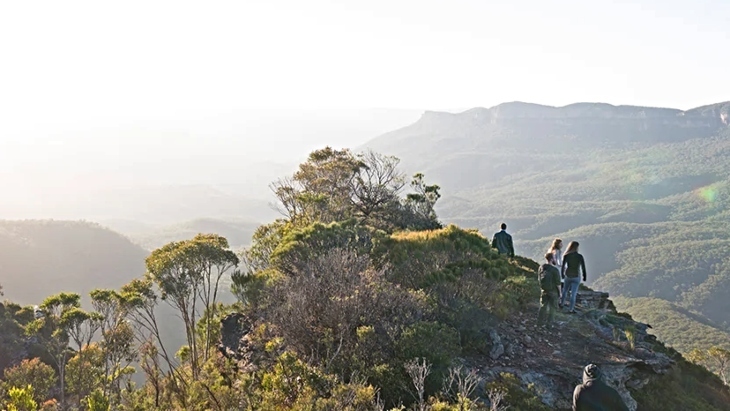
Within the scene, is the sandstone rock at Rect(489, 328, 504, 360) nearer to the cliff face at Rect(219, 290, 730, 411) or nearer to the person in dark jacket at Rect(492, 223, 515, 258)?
the cliff face at Rect(219, 290, 730, 411)

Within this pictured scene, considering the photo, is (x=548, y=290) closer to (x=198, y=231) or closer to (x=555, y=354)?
(x=555, y=354)

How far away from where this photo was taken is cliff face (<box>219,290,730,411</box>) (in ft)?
27.7

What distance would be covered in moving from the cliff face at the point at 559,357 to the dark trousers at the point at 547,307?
0.22m

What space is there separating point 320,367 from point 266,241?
8.44 meters

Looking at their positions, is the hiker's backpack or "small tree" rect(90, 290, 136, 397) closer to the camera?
the hiker's backpack

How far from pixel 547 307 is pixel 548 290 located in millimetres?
458

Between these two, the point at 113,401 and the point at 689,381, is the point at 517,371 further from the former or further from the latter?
the point at 113,401

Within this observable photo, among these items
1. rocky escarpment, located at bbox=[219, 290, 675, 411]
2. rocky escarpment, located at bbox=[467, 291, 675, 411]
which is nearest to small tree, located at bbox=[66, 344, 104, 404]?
rocky escarpment, located at bbox=[219, 290, 675, 411]

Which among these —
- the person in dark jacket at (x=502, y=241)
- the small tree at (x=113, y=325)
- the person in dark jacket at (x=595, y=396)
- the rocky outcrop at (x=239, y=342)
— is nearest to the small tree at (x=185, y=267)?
the rocky outcrop at (x=239, y=342)

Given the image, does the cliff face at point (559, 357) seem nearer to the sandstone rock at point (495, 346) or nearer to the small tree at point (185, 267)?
the sandstone rock at point (495, 346)

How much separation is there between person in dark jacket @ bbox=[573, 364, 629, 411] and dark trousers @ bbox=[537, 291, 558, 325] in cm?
455

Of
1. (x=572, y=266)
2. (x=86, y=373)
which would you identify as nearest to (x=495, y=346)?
(x=572, y=266)

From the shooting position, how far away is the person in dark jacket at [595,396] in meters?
5.43

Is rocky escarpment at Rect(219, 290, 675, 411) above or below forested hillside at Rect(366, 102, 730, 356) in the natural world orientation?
above
